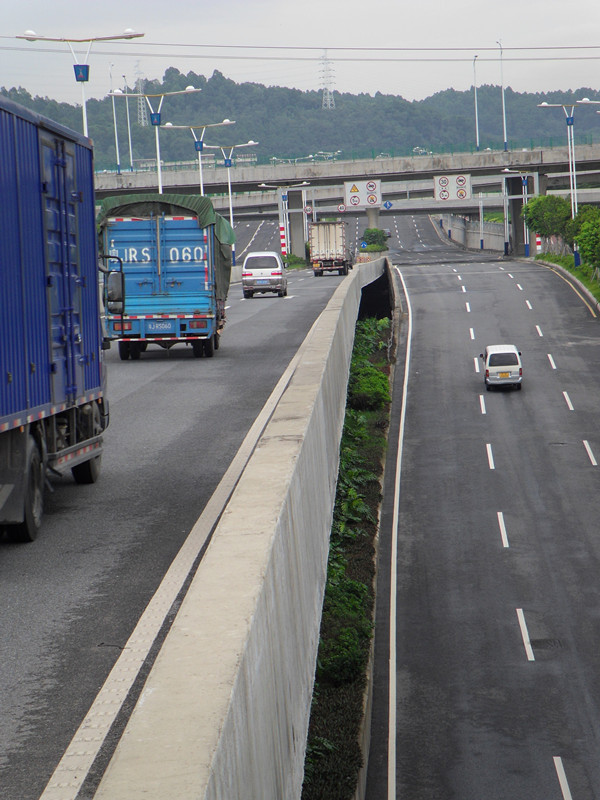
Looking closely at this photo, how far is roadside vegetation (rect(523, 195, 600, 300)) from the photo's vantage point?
64.3 metres

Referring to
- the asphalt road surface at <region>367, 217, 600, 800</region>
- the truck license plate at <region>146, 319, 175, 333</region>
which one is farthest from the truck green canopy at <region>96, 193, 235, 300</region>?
the asphalt road surface at <region>367, 217, 600, 800</region>

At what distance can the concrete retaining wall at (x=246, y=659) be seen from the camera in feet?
12.8

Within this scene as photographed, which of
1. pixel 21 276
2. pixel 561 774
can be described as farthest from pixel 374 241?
pixel 21 276

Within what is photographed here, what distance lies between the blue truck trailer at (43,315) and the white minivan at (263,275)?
3939cm

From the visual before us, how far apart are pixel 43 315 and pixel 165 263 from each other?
15.8 metres

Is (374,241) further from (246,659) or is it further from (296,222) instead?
(246,659)

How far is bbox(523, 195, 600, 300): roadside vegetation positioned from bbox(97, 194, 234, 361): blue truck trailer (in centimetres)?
4125

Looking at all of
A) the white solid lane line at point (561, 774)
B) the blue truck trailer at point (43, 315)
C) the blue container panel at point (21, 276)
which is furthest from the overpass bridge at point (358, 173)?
the blue container panel at point (21, 276)

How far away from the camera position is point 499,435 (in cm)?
4584

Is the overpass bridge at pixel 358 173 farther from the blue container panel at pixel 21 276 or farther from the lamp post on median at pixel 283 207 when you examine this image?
the blue container panel at pixel 21 276

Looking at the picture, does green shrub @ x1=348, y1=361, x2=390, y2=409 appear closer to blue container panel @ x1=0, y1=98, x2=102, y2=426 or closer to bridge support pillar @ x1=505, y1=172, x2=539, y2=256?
blue container panel @ x1=0, y1=98, x2=102, y2=426

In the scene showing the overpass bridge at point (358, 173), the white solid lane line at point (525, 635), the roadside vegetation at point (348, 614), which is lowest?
the white solid lane line at point (525, 635)

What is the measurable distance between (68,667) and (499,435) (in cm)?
3961

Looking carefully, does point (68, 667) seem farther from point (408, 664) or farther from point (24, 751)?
point (408, 664)
